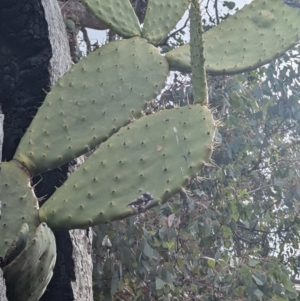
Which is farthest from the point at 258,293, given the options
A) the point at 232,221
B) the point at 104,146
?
the point at 104,146

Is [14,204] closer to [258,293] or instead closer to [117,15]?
[117,15]

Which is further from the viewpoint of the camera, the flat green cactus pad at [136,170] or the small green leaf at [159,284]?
the small green leaf at [159,284]

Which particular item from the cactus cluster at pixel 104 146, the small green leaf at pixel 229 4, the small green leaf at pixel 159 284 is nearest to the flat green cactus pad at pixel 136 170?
the cactus cluster at pixel 104 146

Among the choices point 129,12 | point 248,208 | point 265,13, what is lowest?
point 248,208

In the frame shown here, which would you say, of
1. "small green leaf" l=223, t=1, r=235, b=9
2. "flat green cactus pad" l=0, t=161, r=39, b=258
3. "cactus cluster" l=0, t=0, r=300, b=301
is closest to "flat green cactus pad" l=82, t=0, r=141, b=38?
"cactus cluster" l=0, t=0, r=300, b=301

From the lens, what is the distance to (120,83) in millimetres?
1439

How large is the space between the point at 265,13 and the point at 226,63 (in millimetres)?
283

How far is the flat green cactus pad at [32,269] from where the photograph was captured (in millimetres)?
999

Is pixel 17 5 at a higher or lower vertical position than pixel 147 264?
higher

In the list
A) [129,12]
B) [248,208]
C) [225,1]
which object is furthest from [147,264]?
[225,1]

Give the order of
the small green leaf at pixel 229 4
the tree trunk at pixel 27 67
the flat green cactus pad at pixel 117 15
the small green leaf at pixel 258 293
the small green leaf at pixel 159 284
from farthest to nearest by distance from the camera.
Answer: the small green leaf at pixel 229 4
the small green leaf at pixel 258 293
the small green leaf at pixel 159 284
the flat green cactus pad at pixel 117 15
the tree trunk at pixel 27 67

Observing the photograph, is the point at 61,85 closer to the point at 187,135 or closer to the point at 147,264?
the point at 187,135

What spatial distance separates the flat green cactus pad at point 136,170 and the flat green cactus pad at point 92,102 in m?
0.09

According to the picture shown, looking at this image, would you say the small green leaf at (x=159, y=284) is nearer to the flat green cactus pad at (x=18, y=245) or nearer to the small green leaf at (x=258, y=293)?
the small green leaf at (x=258, y=293)
